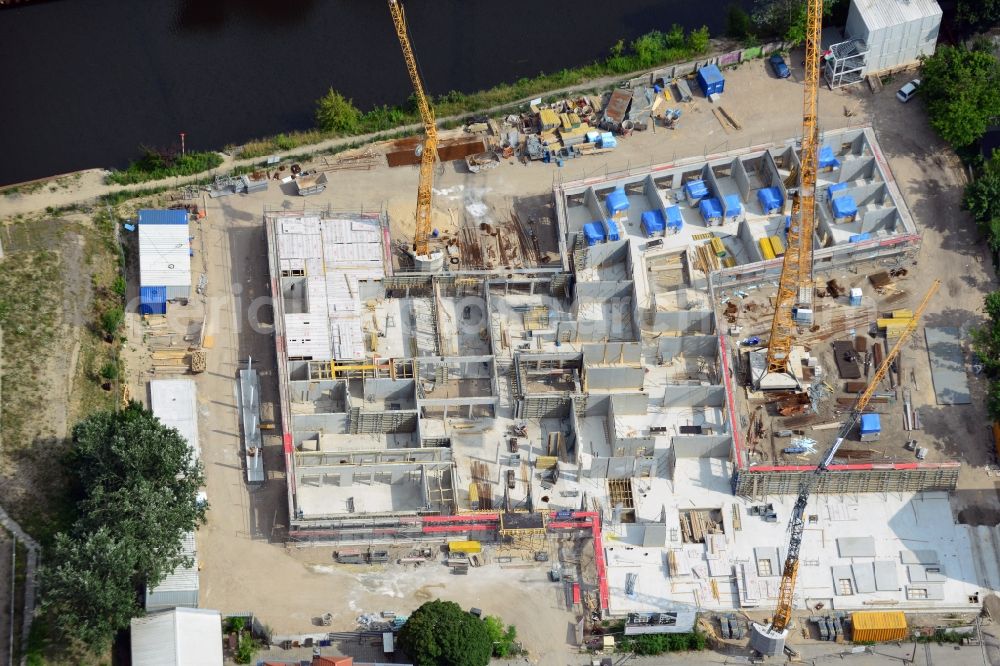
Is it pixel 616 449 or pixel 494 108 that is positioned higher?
pixel 494 108

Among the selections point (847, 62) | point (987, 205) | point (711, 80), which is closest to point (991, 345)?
point (987, 205)

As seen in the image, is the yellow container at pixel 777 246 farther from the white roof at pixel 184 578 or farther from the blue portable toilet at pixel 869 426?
the white roof at pixel 184 578

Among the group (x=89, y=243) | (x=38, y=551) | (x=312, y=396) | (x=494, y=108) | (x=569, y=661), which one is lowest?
(x=569, y=661)

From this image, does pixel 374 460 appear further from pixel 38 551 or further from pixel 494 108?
pixel 494 108

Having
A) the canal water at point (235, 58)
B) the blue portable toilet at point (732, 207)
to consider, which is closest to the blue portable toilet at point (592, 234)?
the blue portable toilet at point (732, 207)

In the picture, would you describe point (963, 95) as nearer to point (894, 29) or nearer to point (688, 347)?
point (894, 29)

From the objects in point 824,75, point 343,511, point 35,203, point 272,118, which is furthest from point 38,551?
point 824,75

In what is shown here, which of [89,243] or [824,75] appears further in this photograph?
[824,75]
